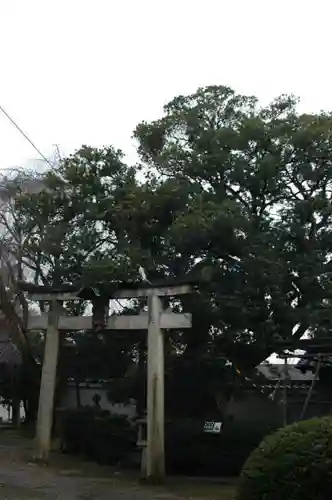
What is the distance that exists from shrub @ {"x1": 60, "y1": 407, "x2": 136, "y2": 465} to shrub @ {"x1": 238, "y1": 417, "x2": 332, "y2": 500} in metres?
10.1

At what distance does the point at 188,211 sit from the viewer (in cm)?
1683

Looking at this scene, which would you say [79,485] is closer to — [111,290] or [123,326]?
[123,326]

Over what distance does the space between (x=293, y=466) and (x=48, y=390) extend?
1003 centimetres

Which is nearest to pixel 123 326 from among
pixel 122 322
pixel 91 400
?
pixel 122 322

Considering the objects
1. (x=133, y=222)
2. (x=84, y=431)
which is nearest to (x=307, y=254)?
(x=133, y=222)

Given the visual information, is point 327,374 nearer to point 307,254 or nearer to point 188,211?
point 307,254

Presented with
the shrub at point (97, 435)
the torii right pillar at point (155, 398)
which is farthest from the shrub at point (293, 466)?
the shrub at point (97, 435)

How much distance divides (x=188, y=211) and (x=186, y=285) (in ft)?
10.1

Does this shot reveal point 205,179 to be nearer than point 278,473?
No

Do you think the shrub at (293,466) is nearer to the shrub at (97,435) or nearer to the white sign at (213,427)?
the white sign at (213,427)

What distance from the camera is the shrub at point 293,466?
22.1 feet

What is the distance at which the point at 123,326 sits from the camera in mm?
15664

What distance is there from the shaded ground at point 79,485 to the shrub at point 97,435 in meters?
0.62

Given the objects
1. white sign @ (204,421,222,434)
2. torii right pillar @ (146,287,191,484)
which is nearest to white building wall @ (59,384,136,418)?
white sign @ (204,421,222,434)
